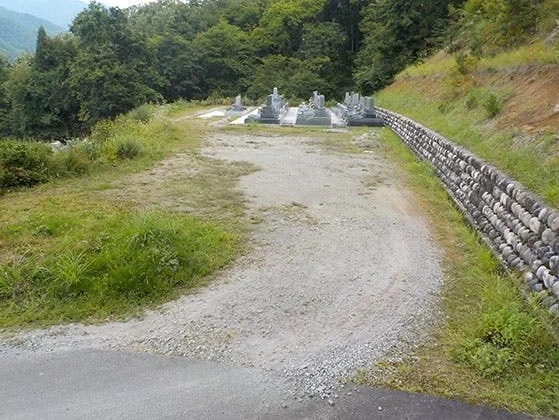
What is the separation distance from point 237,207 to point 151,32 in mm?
35128

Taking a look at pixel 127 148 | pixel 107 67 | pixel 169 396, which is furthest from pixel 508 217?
pixel 107 67

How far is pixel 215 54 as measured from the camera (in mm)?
34688

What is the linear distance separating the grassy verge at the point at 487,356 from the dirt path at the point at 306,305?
19 cm

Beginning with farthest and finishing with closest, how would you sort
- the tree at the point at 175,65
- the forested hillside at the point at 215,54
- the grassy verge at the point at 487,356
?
the tree at the point at 175,65 → the forested hillside at the point at 215,54 → the grassy verge at the point at 487,356

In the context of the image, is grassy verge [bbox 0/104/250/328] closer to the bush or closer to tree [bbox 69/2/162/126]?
the bush

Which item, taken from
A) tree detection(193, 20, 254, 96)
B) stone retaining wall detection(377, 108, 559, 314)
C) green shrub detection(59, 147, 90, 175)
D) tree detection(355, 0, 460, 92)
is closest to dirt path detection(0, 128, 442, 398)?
stone retaining wall detection(377, 108, 559, 314)

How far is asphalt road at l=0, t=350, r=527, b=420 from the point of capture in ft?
8.55

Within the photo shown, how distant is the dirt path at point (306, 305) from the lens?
3.15 meters

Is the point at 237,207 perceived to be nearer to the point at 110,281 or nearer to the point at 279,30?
the point at 110,281

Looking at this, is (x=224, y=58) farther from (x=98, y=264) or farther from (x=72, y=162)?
(x=98, y=264)

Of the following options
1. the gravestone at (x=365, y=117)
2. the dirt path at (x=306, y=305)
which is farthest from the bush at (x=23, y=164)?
the gravestone at (x=365, y=117)

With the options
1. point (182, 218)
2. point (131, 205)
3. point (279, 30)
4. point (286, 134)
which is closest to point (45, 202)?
point (131, 205)

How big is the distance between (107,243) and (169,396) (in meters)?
2.10

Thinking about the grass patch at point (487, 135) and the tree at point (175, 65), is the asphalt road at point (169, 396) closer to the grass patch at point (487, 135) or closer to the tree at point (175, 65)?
the grass patch at point (487, 135)
